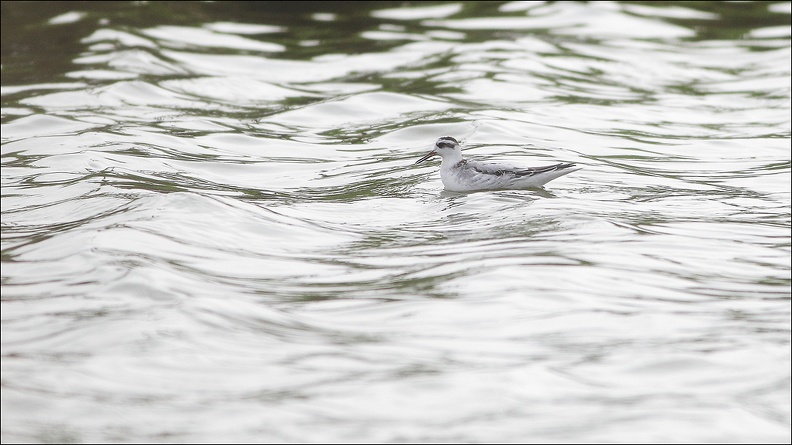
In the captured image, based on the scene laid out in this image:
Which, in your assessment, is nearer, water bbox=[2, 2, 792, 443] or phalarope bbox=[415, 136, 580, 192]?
water bbox=[2, 2, 792, 443]

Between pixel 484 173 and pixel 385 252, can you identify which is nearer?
pixel 385 252

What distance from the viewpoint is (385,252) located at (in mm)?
9703

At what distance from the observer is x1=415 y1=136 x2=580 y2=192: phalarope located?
1175cm

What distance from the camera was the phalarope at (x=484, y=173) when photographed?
11750mm

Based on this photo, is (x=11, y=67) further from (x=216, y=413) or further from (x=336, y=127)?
(x=216, y=413)

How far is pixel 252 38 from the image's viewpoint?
21750 mm

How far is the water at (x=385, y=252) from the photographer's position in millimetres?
6734

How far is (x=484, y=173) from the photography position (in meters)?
12.1

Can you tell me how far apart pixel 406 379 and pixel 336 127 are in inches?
366

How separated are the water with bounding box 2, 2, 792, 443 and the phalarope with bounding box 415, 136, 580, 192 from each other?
7.3 inches

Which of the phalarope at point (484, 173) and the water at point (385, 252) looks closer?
the water at point (385, 252)

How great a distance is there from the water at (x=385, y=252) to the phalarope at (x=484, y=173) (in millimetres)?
186

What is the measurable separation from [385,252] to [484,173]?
2.75 metres

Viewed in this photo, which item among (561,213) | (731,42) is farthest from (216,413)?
(731,42)
